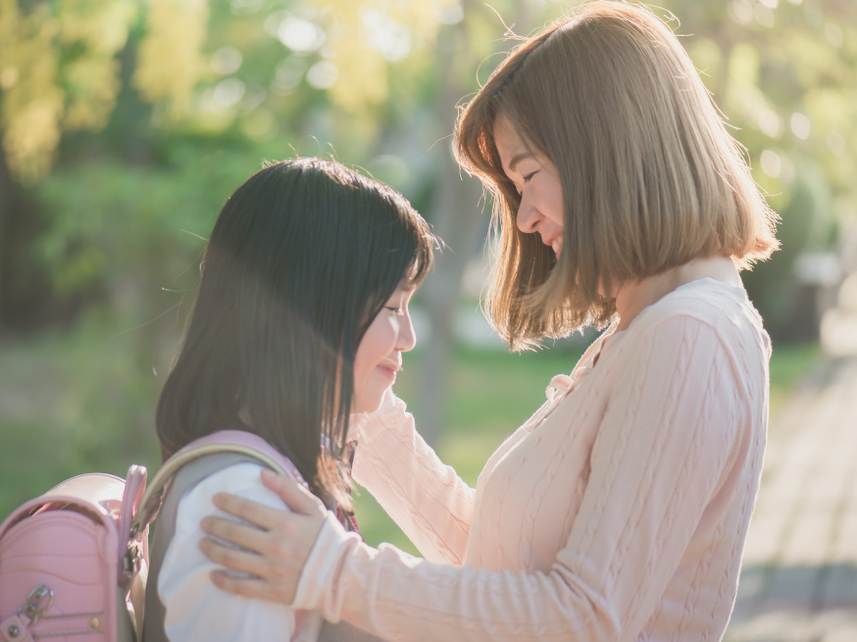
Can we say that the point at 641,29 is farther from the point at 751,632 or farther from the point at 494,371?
the point at 494,371

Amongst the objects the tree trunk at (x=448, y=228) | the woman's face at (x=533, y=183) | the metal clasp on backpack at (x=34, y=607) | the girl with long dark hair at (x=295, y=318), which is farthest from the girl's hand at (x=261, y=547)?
the tree trunk at (x=448, y=228)

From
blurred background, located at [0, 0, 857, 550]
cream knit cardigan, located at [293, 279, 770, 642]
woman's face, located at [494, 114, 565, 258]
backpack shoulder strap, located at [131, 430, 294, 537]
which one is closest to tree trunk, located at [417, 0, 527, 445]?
blurred background, located at [0, 0, 857, 550]

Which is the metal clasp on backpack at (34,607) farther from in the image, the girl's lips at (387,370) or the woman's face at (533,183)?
the woman's face at (533,183)

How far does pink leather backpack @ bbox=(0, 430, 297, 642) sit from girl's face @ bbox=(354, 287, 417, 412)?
0.28m

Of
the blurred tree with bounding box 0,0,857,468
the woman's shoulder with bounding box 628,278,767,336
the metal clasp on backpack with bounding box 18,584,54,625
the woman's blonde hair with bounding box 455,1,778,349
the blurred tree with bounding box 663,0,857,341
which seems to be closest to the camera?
the metal clasp on backpack with bounding box 18,584,54,625

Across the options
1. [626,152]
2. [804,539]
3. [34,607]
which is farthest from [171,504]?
[804,539]

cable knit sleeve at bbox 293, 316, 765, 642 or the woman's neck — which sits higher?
the woman's neck

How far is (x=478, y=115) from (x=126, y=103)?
22.5 feet

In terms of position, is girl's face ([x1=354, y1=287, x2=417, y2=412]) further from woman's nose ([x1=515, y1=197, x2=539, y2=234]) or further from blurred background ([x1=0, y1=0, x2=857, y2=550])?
blurred background ([x1=0, y1=0, x2=857, y2=550])

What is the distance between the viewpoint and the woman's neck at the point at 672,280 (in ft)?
4.88

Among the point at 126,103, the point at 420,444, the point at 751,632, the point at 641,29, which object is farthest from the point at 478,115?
the point at 126,103

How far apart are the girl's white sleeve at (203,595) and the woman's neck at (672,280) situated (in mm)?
788

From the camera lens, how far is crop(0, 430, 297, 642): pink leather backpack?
1.21 m

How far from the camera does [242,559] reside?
1212mm
